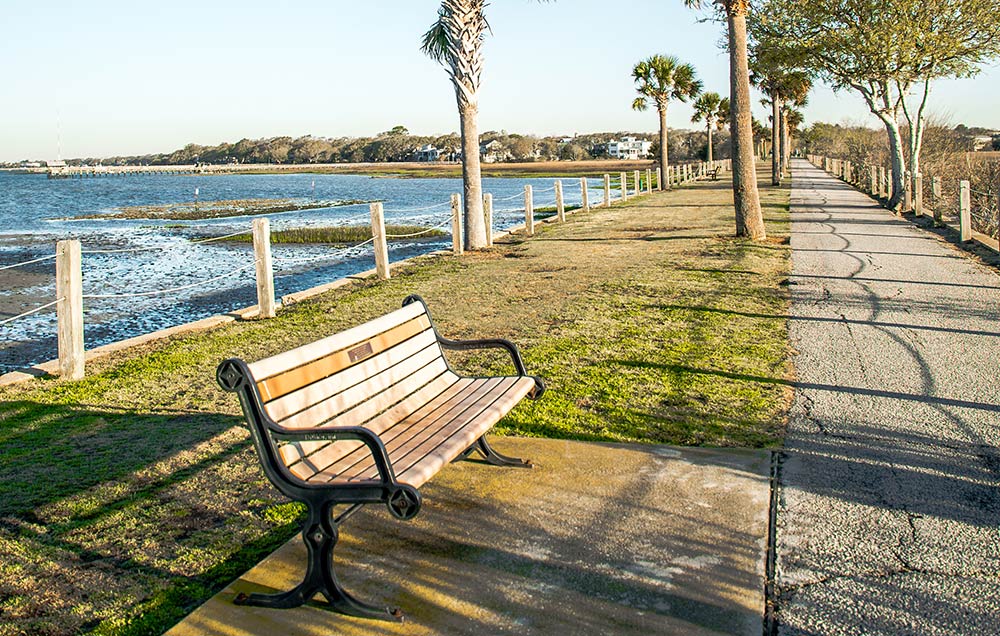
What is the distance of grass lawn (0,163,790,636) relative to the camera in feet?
13.2

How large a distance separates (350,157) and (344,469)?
184m

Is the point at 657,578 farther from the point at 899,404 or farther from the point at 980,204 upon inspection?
the point at 980,204

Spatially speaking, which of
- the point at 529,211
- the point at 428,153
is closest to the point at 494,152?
the point at 428,153

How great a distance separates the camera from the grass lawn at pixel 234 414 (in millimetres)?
4031

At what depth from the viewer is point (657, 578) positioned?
3734 millimetres

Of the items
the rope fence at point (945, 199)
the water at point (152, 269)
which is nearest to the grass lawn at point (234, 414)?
the water at point (152, 269)

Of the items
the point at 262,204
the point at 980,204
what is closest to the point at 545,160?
the point at 262,204

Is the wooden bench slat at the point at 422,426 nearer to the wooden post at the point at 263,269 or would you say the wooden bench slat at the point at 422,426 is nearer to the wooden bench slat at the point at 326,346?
the wooden bench slat at the point at 326,346

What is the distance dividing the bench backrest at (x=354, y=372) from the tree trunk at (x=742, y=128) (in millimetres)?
13190

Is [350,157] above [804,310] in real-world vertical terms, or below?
above

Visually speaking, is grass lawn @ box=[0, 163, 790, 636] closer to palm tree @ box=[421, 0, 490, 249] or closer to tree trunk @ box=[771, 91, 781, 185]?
palm tree @ box=[421, 0, 490, 249]

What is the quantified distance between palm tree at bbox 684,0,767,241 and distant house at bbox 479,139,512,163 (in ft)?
465

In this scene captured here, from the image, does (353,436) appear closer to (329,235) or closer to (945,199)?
(329,235)

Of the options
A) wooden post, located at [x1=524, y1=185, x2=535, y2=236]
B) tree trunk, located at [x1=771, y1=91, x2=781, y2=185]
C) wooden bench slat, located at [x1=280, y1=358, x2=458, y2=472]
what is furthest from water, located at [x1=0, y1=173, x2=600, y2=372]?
tree trunk, located at [x1=771, y1=91, x2=781, y2=185]
